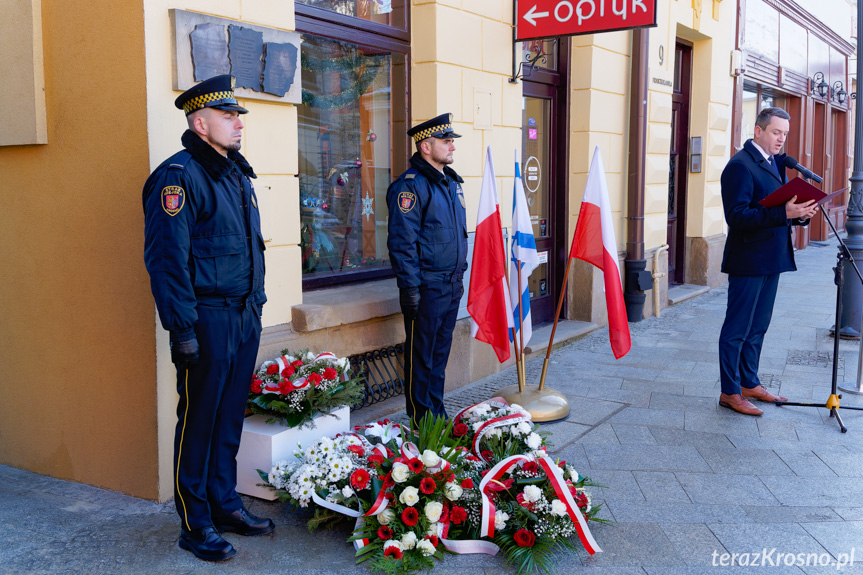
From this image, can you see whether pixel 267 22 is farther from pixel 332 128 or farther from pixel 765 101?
pixel 765 101

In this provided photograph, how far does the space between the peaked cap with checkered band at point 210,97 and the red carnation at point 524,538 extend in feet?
7.04

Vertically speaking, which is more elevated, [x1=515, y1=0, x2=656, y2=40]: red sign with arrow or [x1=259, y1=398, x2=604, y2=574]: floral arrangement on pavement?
[x1=515, y1=0, x2=656, y2=40]: red sign with arrow

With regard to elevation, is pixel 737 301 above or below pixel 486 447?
above

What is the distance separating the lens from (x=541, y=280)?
Answer: 8266 millimetres

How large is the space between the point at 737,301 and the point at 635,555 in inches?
102

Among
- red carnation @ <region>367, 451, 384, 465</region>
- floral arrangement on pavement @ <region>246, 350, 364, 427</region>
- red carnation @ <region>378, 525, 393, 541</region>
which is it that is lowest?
red carnation @ <region>378, 525, 393, 541</region>

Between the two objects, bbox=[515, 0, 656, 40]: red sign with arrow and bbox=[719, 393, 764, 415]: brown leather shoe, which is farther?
bbox=[515, 0, 656, 40]: red sign with arrow

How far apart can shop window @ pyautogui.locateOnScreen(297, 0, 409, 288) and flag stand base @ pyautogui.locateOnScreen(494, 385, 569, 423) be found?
1379 mm

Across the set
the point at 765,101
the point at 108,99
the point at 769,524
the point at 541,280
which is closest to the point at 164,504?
the point at 108,99

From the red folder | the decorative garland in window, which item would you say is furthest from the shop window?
the red folder

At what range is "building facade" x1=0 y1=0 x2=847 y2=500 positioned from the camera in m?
4.04

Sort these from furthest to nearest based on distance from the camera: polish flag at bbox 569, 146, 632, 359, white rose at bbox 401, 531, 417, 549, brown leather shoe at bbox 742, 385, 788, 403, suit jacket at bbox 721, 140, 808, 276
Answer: brown leather shoe at bbox 742, 385, 788, 403
suit jacket at bbox 721, 140, 808, 276
polish flag at bbox 569, 146, 632, 359
white rose at bbox 401, 531, 417, 549

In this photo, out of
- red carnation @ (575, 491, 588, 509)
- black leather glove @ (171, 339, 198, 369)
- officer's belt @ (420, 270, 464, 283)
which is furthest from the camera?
officer's belt @ (420, 270, 464, 283)

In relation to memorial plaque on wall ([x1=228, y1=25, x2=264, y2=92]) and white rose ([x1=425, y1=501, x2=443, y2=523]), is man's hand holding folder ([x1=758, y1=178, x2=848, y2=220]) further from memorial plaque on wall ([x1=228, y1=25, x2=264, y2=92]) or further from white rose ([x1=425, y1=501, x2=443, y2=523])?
memorial plaque on wall ([x1=228, y1=25, x2=264, y2=92])
